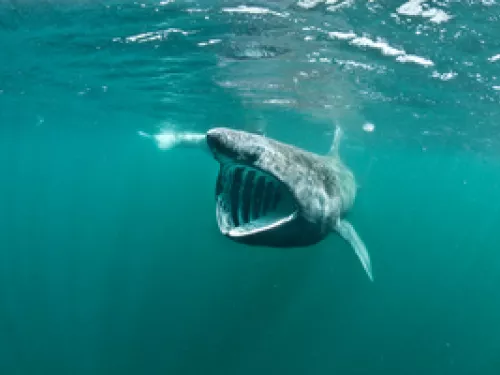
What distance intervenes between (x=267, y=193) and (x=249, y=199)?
30cm

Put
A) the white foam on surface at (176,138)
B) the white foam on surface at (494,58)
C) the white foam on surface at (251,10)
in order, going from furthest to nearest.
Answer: the white foam on surface at (176,138)
the white foam on surface at (494,58)
the white foam on surface at (251,10)

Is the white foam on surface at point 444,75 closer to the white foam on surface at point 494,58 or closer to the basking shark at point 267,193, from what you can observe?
the white foam on surface at point 494,58

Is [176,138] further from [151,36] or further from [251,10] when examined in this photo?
[251,10]

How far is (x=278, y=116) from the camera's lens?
22.7m

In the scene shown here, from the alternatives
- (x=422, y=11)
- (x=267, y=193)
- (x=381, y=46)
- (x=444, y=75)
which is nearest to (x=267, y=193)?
(x=267, y=193)

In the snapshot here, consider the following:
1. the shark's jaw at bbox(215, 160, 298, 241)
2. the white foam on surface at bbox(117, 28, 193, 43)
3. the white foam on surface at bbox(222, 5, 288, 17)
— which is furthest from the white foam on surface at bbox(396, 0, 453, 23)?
the shark's jaw at bbox(215, 160, 298, 241)

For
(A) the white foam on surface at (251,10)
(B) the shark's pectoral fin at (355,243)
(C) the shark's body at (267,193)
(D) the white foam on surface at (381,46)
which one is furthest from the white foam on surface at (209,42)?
(C) the shark's body at (267,193)

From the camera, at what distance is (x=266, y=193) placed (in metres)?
4.70

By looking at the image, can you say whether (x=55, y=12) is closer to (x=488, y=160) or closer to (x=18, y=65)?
(x=18, y=65)

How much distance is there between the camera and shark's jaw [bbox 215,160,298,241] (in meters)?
4.07

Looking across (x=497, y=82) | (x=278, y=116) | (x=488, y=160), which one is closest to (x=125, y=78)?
(x=278, y=116)

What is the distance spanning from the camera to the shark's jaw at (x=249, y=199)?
4074 mm

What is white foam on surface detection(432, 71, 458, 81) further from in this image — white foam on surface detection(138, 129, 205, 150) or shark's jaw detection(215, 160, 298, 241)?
white foam on surface detection(138, 129, 205, 150)

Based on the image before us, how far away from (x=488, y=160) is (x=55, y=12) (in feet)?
102
